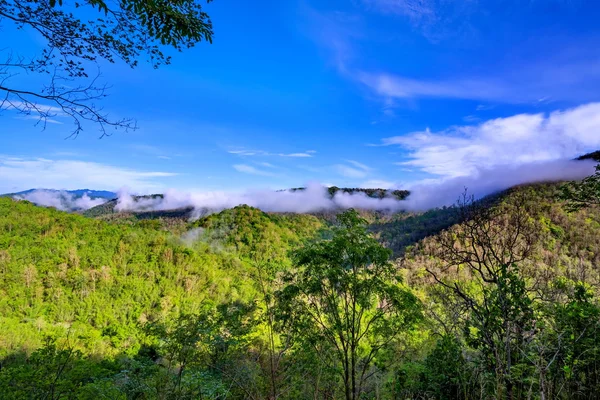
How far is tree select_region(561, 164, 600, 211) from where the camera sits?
154 inches

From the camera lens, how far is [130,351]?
43.8 m

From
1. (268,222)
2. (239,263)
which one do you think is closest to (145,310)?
(239,263)

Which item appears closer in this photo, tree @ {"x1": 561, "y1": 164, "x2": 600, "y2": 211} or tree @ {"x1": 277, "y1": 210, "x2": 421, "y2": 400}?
tree @ {"x1": 561, "y1": 164, "x2": 600, "y2": 211}

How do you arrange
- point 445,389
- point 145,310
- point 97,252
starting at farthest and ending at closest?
point 97,252 → point 145,310 → point 445,389

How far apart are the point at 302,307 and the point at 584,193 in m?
5.40

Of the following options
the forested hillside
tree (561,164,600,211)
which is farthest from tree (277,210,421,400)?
tree (561,164,600,211)

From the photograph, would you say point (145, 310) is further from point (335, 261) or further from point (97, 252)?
point (335, 261)

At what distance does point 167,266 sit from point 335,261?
7852 cm

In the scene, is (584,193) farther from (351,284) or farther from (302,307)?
(302,307)

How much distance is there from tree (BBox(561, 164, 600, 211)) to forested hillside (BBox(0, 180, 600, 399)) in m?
0.17

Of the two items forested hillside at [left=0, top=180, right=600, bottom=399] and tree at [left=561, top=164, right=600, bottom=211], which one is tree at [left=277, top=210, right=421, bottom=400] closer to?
forested hillside at [left=0, top=180, right=600, bottom=399]

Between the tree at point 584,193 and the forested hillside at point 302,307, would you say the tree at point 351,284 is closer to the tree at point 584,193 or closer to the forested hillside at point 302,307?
the forested hillside at point 302,307

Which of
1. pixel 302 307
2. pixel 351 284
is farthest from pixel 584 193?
pixel 302 307

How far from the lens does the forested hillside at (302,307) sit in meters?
3.84
